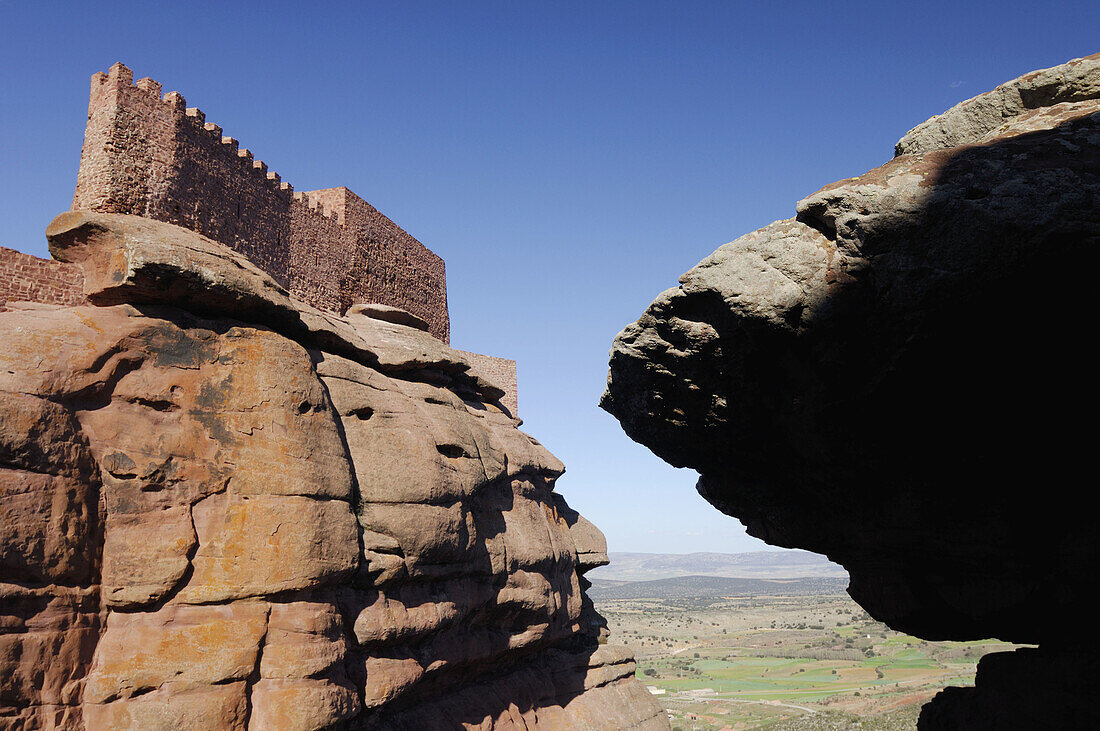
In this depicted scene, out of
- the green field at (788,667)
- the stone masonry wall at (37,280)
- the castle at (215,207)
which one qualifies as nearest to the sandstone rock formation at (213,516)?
the stone masonry wall at (37,280)

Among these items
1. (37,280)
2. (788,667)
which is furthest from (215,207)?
(788,667)

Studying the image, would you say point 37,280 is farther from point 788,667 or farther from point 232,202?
point 788,667

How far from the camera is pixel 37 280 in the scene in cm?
1431

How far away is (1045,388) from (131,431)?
11.4 metres

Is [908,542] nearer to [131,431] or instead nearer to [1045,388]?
[1045,388]

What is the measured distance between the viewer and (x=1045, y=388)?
30.3 ft

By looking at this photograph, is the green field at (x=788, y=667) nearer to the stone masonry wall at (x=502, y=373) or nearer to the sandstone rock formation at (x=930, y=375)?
the stone masonry wall at (x=502, y=373)

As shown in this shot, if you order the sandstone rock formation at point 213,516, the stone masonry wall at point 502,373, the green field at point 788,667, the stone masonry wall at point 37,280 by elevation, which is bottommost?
the green field at point 788,667

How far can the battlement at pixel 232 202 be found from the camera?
16969 mm

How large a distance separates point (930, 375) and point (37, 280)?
14613mm

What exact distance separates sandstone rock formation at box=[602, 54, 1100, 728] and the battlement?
452 inches

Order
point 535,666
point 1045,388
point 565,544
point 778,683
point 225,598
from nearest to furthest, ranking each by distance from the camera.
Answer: point 1045,388 < point 225,598 < point 535,666 < point 565,544 < point 778,683

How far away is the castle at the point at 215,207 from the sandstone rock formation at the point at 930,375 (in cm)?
1117

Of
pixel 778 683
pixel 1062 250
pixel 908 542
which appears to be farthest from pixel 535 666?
pixel 778 683
